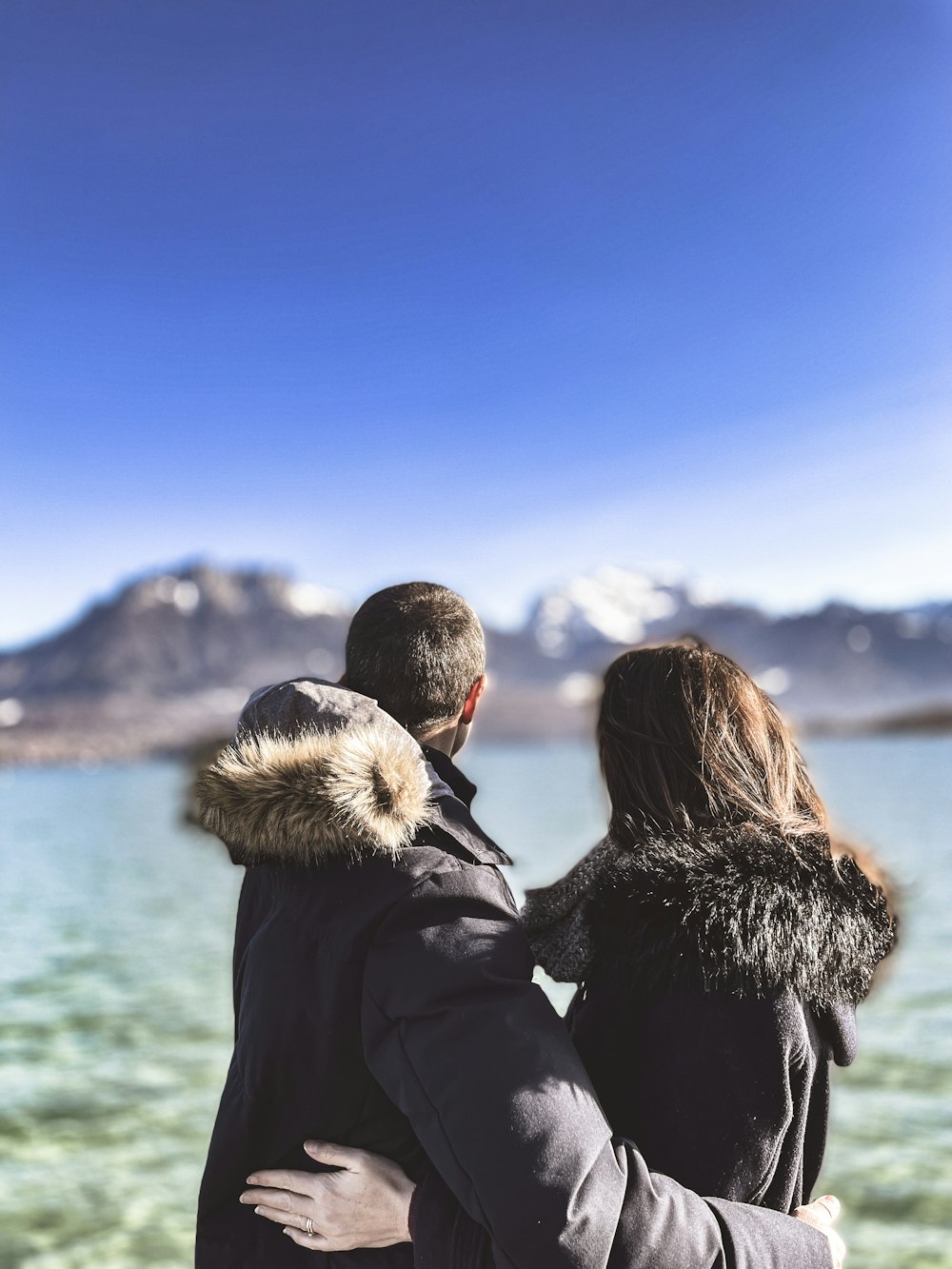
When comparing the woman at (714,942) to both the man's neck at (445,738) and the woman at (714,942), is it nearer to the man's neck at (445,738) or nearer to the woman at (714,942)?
the woman at (714,942)

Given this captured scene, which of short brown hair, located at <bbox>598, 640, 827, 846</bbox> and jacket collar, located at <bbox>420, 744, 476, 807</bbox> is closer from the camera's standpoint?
short brown hair, located at <bbox>598, 640, 827, 846</bbox>

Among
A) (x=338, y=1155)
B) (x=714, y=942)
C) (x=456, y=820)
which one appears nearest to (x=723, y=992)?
(x=714, y=942)

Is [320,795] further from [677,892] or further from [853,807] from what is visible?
[853,807]

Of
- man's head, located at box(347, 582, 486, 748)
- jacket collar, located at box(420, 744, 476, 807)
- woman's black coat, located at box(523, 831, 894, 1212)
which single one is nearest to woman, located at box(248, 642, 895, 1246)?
woman's black coat, located at box(523, 831, 894, 1212)

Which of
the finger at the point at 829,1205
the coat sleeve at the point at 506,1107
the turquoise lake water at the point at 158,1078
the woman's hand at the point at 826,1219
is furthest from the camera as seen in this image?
the turquoise lake water at the point at 158,1078

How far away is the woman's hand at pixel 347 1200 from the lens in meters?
1.68

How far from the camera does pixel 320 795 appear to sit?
1609mm

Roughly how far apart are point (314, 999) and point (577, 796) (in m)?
61.2

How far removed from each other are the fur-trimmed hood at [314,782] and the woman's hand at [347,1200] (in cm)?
49

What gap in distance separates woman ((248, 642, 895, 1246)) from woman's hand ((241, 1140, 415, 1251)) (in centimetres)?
3

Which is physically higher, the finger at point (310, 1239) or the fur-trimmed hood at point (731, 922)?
the fur-trimmed hood at point (731, 922)

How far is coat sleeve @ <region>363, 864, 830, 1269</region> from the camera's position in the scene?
4.76 feet

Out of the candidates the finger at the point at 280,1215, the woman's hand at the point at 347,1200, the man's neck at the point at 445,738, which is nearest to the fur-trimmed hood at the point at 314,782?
the man's neck at the point at 445,738

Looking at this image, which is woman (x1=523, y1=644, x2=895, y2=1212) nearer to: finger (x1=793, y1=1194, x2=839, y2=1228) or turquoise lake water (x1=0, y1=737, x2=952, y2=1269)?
finger (x1=793, y1=1194, x2=839, y2=1228)
